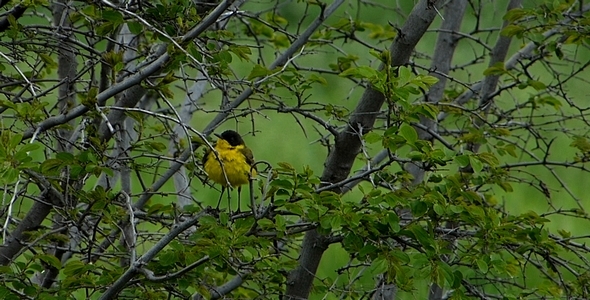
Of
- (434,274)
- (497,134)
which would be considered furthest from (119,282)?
(497,134)

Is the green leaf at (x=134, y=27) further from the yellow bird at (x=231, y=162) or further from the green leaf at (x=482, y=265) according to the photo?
the green leaf at (x=482, y=265)

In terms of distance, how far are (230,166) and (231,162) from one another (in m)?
0.03

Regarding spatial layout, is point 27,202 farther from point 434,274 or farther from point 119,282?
point 434,274

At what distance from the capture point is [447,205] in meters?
3.14

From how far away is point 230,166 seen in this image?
4754 mm

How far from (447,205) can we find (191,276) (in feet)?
3.30

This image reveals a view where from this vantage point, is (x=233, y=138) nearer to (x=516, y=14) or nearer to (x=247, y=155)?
(x=247, y=155)

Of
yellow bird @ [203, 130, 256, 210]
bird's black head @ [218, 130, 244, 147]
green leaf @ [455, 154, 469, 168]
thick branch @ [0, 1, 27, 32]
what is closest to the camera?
green leaf @ [455, 154, 469, 168]

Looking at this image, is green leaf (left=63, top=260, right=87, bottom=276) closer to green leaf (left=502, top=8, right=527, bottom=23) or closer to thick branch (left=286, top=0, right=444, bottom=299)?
thick branch (left=286, top=0, right=444, bottom=299)

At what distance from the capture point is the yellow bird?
14.7 feet

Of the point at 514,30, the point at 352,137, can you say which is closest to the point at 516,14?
the point at 514,30

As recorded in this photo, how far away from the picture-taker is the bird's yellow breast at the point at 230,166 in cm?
449

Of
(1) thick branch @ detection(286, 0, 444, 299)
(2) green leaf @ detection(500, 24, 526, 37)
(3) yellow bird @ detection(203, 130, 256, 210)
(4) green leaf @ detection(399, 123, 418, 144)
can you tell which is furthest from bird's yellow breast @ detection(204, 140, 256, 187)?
(4) green leaf @ detection(399, 123, 418, 144)

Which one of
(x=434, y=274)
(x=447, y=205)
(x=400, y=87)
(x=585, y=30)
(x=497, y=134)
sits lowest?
(x=434, y=274)
